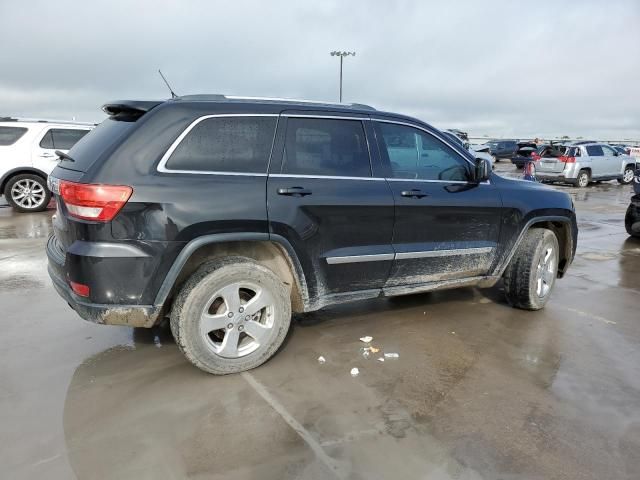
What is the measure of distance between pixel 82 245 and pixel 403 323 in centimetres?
270

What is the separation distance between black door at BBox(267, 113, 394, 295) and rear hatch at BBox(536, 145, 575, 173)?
1740cm

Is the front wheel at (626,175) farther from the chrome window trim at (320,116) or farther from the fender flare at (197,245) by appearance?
the fender flare at (197,245)

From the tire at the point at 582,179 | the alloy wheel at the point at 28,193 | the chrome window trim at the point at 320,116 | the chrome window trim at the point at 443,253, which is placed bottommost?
the tire at the point at 582,179

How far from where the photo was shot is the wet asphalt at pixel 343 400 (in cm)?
248

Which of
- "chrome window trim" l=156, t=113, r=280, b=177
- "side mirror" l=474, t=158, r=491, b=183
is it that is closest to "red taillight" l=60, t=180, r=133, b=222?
"chrome window trim" l=156, t=113, r=280, b=177

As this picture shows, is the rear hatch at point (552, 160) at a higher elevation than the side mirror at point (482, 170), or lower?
lower

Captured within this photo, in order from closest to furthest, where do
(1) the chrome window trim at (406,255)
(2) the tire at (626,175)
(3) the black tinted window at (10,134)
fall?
(1) the chrome window trim at (406,255) < (3) the black tinted window at (10,134) < (2) the tire at (626,175)

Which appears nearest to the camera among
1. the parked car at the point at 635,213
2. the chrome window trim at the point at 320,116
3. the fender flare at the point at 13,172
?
the chrome window trim at the point at 320,116

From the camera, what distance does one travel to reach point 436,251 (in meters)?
4.03

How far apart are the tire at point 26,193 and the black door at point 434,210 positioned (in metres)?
8.89

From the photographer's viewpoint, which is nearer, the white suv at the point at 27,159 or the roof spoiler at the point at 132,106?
the roof spoiler at the point at 132,106

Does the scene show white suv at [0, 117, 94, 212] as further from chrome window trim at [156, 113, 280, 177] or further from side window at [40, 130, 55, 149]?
chrome window trim at [156, 113, 280, 177]

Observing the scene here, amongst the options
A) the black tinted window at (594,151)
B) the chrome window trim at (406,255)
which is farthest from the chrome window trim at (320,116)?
the black tinted window at (594,151)

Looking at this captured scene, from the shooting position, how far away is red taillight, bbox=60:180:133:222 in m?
2.87
